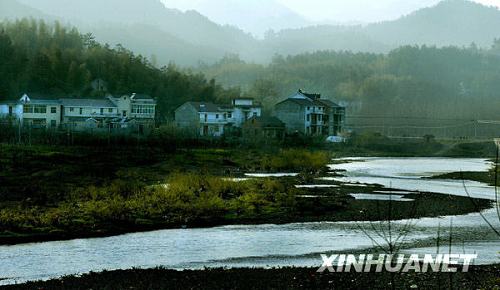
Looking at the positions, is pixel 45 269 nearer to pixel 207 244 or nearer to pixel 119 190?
pixel 207 244

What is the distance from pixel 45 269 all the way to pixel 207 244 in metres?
7.61

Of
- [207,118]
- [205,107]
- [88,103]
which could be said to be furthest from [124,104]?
[207,118]

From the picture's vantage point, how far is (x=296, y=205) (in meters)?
40.1

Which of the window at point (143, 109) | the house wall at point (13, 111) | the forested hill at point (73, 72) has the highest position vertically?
the forested hill at point (73, 72)

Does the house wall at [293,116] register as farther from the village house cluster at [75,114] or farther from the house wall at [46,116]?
the house wall at [46,116]

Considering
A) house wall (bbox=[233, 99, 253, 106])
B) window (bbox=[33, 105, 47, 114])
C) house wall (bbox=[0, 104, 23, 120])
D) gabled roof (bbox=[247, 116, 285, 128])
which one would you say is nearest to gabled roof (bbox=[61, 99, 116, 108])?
window (bbox=[33, 105, 47, 114])

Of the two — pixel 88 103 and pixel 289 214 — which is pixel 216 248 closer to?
pixel 289 214

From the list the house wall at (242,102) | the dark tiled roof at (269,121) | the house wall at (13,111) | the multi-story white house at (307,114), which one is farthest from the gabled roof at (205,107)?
the house wall at (13,111)

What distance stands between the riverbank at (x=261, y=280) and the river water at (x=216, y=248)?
1.44 m

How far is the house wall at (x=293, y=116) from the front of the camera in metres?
118

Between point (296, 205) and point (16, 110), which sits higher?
point (16, 110)

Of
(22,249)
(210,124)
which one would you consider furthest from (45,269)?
(210,124)

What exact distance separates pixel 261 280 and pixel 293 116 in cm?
9809

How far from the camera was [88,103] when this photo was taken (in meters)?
95.8
